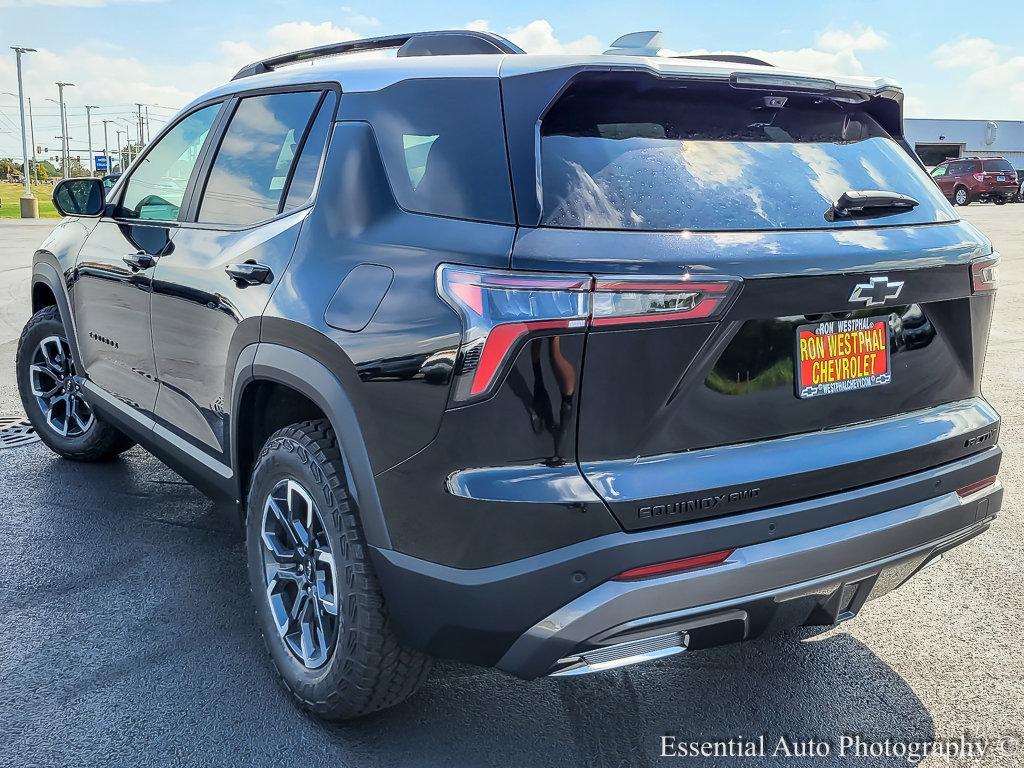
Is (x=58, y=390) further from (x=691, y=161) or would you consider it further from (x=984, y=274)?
(x=984, y=274)

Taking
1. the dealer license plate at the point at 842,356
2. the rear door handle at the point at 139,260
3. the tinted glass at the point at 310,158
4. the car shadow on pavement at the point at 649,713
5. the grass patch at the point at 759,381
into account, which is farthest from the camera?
the rear door handle at the point at 139,260

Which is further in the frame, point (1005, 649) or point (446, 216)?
point (1005, 649)

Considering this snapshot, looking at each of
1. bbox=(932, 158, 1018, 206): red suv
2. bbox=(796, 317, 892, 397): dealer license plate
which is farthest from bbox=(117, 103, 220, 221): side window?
bbox=(932, 158, 1018, 206): red suv

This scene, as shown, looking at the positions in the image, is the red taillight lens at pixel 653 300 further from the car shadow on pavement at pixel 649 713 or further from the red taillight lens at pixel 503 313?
the car shadow on pavement at pixel 649 713

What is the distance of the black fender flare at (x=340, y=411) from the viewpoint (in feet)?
7.66

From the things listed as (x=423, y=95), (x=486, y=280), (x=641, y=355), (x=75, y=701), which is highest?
(x=423, y=95)

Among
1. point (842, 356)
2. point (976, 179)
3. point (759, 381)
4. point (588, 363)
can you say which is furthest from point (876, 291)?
point (976, 179)

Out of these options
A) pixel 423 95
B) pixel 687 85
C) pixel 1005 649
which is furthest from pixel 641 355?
pixel 1005 649

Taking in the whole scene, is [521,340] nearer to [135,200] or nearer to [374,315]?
[374,315]

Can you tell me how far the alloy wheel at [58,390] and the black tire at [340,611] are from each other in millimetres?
2663

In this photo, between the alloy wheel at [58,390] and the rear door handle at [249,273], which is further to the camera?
the alloy wheel at [58,390]

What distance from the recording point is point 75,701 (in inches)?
111

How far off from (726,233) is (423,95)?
889 millimetres

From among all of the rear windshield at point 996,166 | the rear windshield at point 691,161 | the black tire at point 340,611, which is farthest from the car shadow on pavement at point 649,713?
the rear windshield at point 996,166
